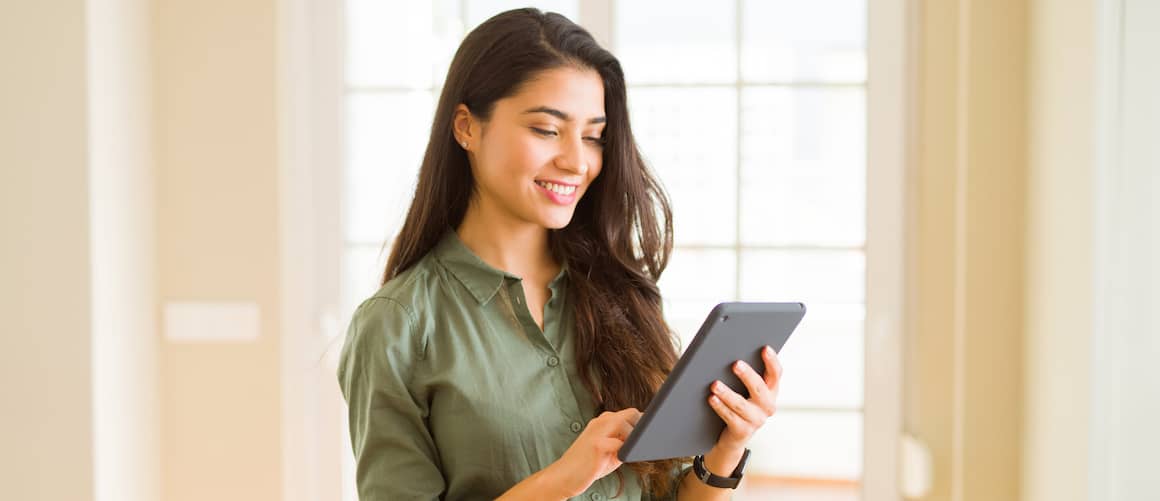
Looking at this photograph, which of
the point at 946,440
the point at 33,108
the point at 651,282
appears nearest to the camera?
the point at 651,282

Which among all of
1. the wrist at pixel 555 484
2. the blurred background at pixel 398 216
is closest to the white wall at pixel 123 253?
the blurred background at pixel 398 216

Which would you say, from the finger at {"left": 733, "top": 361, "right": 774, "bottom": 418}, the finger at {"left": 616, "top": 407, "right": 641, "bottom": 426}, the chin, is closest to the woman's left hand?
the finger at {"left": 733, "top": 361, "right": 774, "bottom": 418}

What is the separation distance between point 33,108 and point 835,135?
223 centimetres

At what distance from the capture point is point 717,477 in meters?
1.61

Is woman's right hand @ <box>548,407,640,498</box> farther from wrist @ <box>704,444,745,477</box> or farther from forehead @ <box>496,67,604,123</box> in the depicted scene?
forehead @ <box>496,67,604,123</box>

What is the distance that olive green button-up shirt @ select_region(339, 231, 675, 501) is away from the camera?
148 centimetres

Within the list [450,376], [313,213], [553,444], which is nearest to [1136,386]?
[553,444]

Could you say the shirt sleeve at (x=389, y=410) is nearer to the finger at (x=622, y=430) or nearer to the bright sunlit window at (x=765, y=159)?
the finger at (x=622, y=430)

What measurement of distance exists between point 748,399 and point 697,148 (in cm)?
175

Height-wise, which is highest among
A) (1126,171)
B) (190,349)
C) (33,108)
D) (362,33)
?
(362,33)

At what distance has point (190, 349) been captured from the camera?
3.13m

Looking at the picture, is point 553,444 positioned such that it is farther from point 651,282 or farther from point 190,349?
point 190,349

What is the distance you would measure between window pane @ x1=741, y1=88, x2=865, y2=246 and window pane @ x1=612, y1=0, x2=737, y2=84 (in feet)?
0.45

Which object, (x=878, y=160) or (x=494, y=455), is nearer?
(x=494, y=455)
